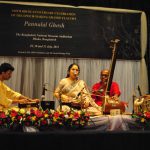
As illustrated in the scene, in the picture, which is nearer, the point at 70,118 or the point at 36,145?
the point at 36,145

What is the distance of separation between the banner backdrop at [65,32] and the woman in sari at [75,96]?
1.05 metres

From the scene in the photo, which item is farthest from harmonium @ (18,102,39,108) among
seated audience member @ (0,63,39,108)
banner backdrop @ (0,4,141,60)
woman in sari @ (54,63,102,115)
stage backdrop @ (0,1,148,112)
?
banner backdrop @ (0,4,141,60)

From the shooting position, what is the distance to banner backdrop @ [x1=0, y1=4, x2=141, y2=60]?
212 inches

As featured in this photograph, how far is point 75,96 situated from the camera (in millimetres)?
4375

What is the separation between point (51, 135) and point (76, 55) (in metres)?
4.27

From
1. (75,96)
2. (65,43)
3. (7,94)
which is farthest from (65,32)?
(7,94)

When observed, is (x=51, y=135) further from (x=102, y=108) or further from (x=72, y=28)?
(x=72, y=28)

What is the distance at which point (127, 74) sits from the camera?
5.84 metres

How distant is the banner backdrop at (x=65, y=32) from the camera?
17.7 ft

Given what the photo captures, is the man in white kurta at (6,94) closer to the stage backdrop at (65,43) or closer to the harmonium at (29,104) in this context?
the harmonium at (29,104)

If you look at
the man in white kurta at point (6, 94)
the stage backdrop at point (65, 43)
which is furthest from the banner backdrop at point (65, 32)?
the man in white kurta at point (6, 94)

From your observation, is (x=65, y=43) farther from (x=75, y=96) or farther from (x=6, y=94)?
(x=6, y=94)

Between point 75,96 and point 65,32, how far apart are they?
1629mm

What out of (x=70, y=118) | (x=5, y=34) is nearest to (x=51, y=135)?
(x=70, y=118)
